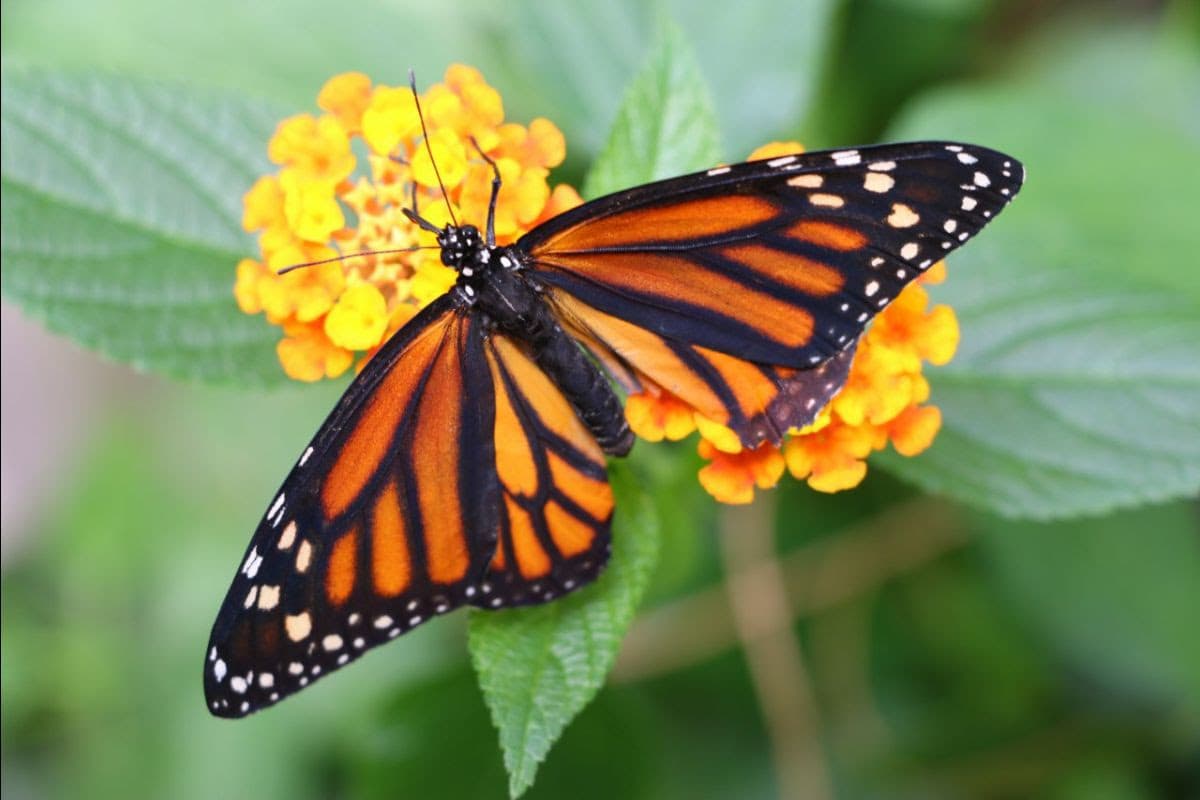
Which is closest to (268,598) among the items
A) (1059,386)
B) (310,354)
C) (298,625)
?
(298,625)

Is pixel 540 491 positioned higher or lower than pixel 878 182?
lower

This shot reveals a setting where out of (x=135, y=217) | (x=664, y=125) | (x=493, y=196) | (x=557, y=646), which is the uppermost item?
(x=135, y=217)

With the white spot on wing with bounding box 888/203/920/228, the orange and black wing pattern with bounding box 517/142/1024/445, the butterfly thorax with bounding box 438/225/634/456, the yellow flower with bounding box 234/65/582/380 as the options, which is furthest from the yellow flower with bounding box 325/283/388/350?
the white spot on wing with bounding box 888/203/920/228

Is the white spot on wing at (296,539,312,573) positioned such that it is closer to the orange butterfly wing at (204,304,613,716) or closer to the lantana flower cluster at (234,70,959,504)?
the orange butterfly wing at (204,304,613,716)

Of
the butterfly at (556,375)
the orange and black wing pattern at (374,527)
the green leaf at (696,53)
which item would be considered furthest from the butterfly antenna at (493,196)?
the green leaf at (696,53)

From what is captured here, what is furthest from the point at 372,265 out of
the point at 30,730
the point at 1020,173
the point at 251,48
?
the point at 30,730

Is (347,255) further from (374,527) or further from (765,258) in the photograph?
(765,258)

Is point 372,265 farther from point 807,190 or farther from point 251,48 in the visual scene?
point 251,48

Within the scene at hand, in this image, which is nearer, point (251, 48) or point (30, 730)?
point (251, 48)
